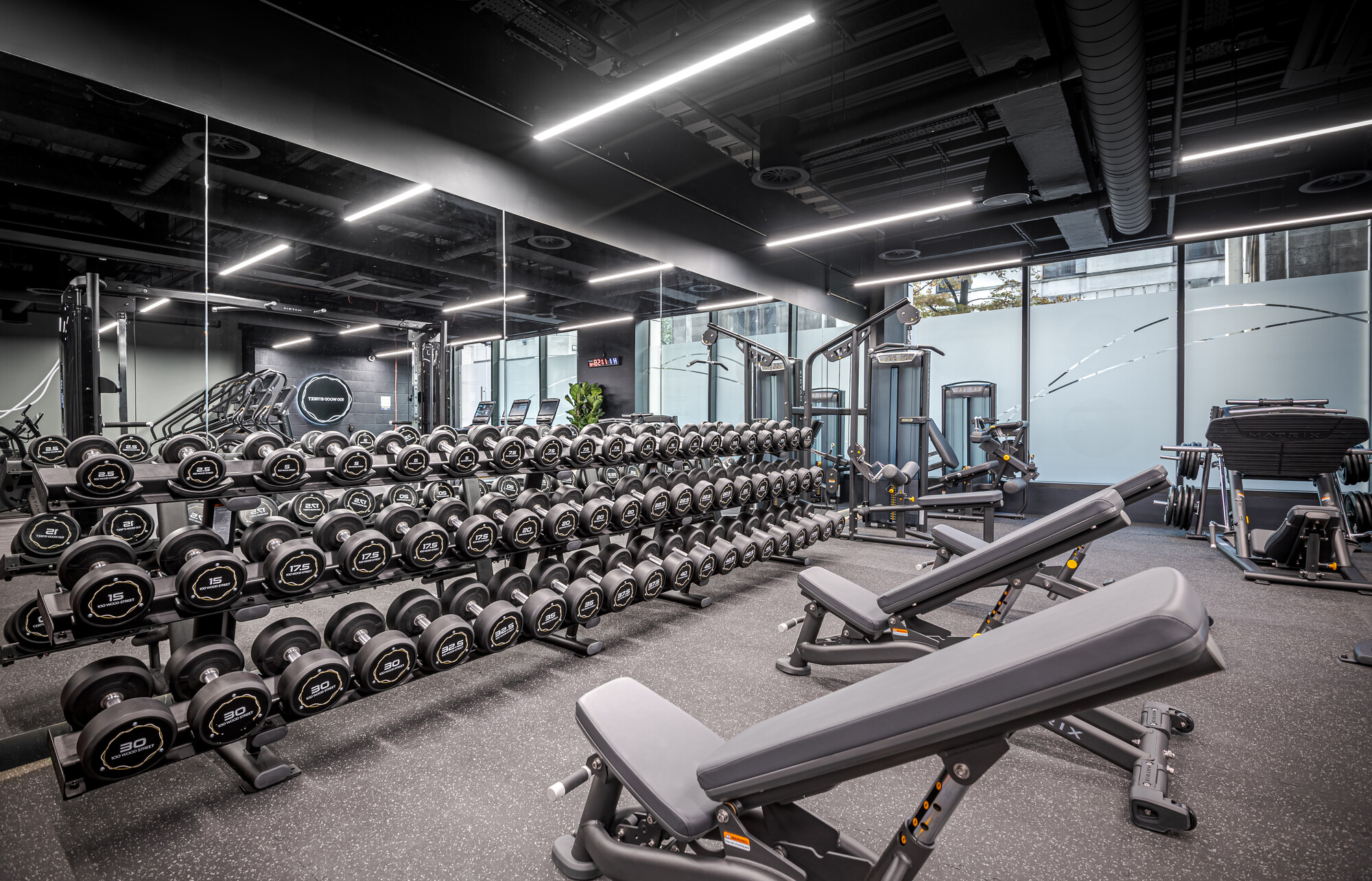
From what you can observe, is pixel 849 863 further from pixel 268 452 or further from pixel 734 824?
pixel 268 452

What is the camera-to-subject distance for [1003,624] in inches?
67.0

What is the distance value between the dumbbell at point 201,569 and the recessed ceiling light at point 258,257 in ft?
4.63

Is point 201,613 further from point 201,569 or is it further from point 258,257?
point 258,257

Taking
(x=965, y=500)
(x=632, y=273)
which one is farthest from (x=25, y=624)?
(x=965, y=500)

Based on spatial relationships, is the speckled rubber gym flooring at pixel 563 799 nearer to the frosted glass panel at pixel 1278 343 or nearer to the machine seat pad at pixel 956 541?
the machine seat pad at pixel 956 541

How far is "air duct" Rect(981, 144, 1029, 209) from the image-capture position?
5.29 meters

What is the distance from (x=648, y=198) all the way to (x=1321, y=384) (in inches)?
271

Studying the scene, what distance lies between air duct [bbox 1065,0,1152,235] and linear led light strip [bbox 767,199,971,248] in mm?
1056

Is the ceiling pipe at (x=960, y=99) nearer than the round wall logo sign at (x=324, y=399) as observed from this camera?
No

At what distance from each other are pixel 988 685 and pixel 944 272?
7.73 m

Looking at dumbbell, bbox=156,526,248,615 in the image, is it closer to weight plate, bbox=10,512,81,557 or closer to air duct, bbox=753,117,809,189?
weight plate, bbox=10,512,81,557

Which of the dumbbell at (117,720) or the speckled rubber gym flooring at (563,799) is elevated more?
the dumbbell at (117,720)

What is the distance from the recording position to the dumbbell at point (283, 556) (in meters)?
1.95

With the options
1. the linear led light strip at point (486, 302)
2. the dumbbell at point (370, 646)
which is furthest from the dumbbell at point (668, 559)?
the linear led light strip at point (486, 302)
